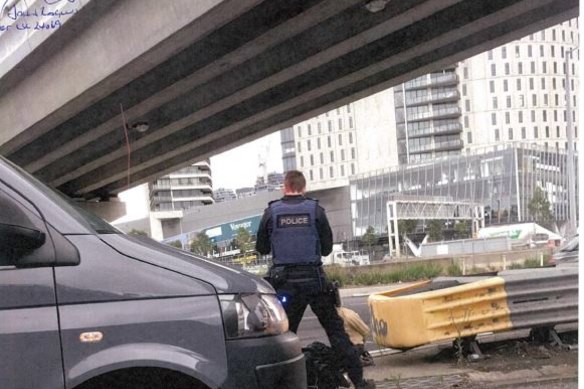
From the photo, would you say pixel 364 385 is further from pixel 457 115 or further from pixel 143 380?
pixel 457 115

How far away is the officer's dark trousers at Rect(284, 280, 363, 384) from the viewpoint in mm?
4418

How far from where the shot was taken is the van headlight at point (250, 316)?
254 cm

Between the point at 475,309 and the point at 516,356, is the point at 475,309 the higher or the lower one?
the higher one

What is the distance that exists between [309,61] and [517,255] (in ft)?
64.6

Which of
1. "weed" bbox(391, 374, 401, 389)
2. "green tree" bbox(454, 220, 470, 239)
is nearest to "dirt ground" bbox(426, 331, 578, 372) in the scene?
"weed" bbox(391, 374, 401, 389)

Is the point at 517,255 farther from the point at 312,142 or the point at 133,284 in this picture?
the point at 312,142

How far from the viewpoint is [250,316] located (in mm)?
2613

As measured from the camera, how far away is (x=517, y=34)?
Result: 13.7 meters

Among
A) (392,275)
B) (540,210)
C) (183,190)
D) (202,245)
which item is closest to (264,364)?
(392,275)

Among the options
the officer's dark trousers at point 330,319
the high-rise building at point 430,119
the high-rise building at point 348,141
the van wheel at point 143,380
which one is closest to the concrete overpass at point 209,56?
the officer's dark trousers at point 330,319

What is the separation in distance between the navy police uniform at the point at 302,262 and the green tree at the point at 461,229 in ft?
224

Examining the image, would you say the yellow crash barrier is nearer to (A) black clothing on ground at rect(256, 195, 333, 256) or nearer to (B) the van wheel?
(A) black clothing on ground at rect(256, 195, 333, 256)

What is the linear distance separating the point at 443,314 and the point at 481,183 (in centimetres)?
8335

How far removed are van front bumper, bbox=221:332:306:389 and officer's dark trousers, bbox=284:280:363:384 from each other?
5.41 feet
